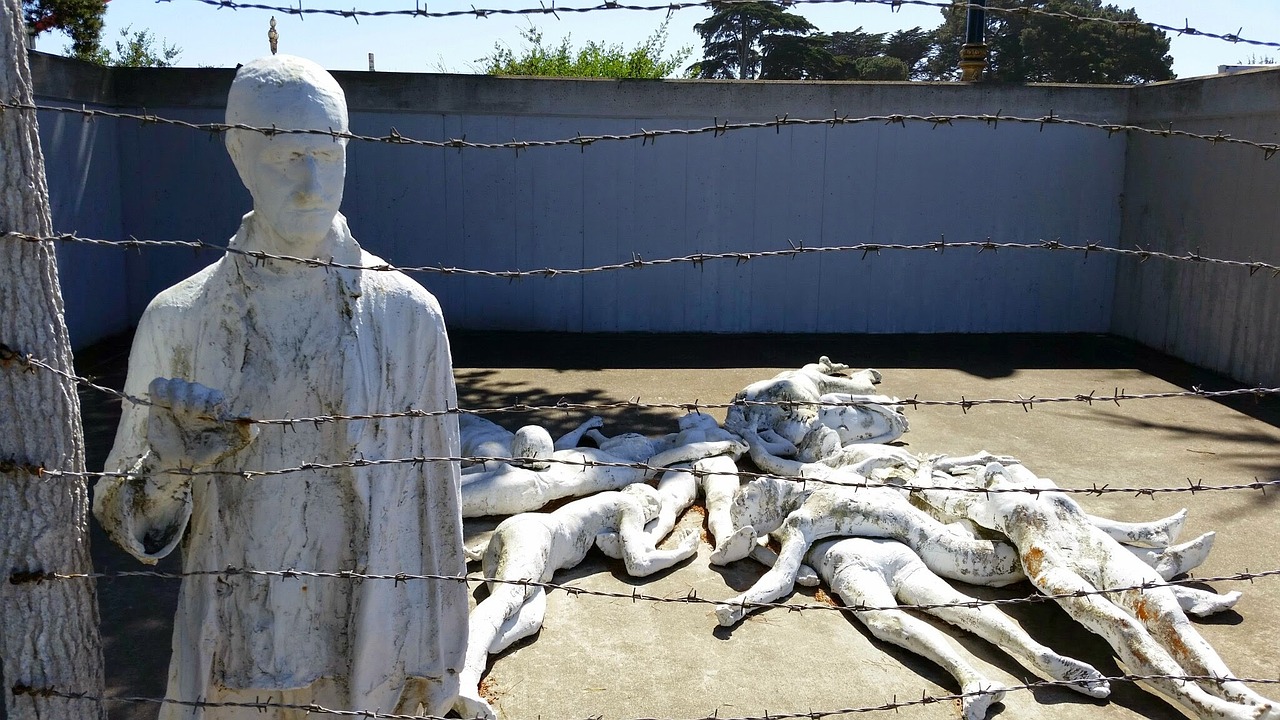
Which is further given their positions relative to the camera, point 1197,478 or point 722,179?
point 722,179

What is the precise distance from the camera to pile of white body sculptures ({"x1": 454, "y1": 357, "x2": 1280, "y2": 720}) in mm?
3682

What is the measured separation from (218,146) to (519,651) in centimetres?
761

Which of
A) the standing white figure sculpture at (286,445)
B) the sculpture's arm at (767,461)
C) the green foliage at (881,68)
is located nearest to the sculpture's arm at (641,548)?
the sculpture's arm at (767,461)

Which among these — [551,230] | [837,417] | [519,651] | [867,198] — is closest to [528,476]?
[519,651]

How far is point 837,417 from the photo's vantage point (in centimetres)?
630

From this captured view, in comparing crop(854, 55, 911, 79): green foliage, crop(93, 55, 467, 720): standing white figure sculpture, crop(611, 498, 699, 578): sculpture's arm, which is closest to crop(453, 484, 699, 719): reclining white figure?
crop(611, 498, 699, 578): sculpture's arm

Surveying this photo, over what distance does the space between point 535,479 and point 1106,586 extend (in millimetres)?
2635

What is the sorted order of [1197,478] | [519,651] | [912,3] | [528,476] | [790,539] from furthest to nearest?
1. [1197,478]
2. [528,476]
3. [790,539]
4. [519,651]
5. [912,3]

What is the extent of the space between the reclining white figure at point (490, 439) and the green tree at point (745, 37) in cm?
2511

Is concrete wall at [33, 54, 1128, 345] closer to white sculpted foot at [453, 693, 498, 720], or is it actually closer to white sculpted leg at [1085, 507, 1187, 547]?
white sculpted leg at [1085, 507, 1187, 547]

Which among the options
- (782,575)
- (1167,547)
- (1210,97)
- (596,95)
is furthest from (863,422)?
(1210,97)

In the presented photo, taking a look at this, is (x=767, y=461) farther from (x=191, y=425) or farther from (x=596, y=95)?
(x=596, y=95)

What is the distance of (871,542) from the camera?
4488 millimetres

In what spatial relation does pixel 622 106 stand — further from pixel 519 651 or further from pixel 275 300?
pixel 275 300
